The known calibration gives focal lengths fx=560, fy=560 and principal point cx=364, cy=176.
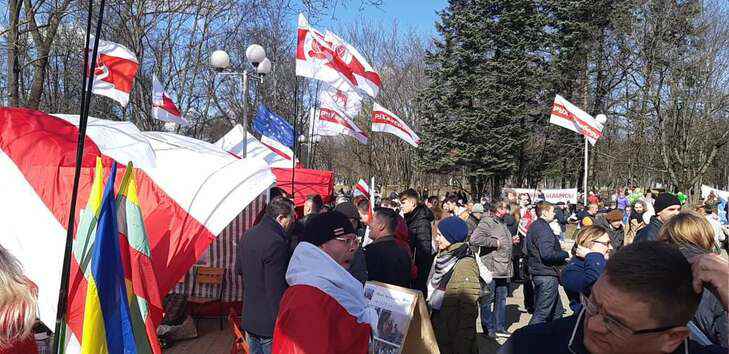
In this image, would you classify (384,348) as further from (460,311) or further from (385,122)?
(385,122)

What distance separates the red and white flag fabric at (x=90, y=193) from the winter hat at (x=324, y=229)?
150 cm

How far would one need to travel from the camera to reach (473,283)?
5727 mm

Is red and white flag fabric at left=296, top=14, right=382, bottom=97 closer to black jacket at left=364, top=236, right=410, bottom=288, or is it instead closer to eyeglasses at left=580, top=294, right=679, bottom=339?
black jacket at left=364, top=236, right=410, bottom=288

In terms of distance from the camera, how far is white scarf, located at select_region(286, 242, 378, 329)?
3.05m

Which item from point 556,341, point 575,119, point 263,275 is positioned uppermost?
point 575,119

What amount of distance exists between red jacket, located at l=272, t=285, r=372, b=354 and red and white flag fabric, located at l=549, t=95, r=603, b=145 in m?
17.0

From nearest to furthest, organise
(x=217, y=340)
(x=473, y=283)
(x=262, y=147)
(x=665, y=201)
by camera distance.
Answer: (x=473, y=283) < (x=665, y=201) < (x=217, y=340) < (x=262, y=147)

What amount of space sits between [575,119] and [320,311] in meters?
17.4

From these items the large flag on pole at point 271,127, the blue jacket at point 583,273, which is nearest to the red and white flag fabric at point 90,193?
the blue jacket at point 583,273

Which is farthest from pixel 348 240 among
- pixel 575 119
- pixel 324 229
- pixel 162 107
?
pixel 575 119

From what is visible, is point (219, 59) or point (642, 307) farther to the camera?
point (219, 59)

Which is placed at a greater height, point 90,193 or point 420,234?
point 90,193

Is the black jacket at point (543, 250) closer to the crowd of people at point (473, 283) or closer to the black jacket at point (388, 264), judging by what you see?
the crowd of people at point (473, 283)

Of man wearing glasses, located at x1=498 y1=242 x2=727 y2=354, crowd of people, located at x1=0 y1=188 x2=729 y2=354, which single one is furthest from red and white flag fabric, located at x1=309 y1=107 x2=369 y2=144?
man wearing glasses, located at x1=498 y1=242 x2=727 y2=354
